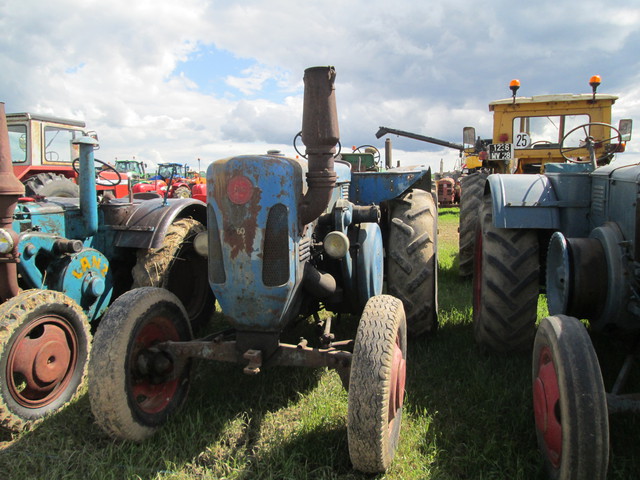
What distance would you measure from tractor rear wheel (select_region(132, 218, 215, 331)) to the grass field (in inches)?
30.8

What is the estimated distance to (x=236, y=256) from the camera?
2.45m

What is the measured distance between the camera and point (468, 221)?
5.48 meters

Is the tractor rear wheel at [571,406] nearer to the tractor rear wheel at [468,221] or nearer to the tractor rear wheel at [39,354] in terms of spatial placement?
the tractor rear wheel at [39,354]

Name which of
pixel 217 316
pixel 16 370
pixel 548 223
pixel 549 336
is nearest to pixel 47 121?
pixel 217 316

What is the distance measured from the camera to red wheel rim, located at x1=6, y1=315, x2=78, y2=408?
2.64 metres

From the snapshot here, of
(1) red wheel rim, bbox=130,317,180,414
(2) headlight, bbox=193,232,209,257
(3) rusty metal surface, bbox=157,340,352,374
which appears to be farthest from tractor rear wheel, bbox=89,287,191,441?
(2) headlight, bbox=193,232,209,257

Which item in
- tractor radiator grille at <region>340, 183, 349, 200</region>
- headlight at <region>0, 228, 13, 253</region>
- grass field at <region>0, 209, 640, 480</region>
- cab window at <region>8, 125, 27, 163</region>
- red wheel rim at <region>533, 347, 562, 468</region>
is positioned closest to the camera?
red wheel rim at <region>533, 347, 562, 468</region>

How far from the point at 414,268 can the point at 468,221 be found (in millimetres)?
2252

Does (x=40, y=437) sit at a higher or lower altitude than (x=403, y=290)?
lower

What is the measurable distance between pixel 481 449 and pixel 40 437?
2.26 metres

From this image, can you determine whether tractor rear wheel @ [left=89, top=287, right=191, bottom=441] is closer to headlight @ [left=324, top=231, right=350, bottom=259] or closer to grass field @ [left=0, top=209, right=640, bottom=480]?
grass field @ [left=0, top=209, right=640, bottom=480]

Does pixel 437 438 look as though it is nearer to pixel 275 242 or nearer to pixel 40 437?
pixel 275 242

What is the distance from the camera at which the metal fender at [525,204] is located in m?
3.13

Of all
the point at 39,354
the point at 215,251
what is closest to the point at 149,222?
the point at 39,354
